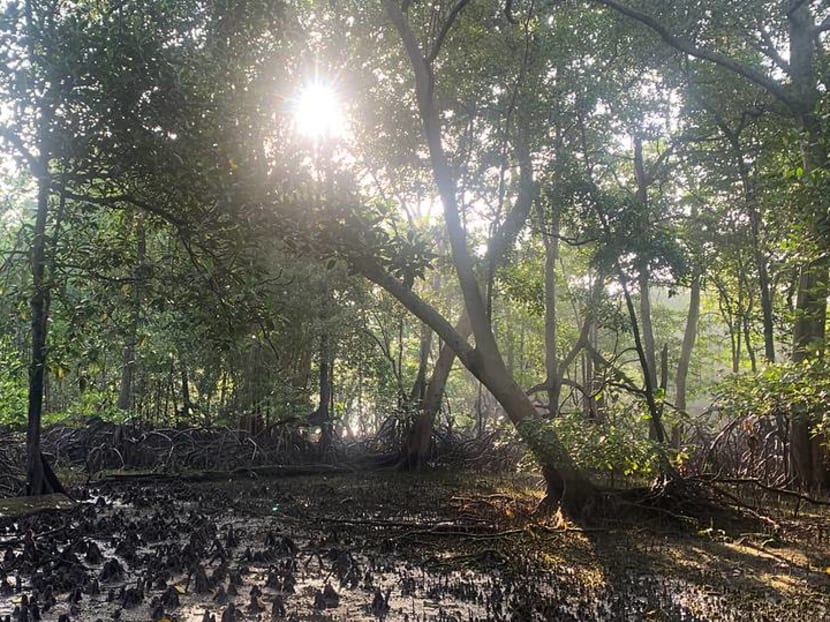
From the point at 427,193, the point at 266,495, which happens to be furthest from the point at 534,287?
the point at 266,495

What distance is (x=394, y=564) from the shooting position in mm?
5117

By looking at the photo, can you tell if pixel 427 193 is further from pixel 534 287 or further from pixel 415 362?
pixel 415 362

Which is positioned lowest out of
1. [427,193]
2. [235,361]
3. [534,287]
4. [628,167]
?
[235,361]

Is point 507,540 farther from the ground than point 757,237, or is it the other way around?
point 757,237

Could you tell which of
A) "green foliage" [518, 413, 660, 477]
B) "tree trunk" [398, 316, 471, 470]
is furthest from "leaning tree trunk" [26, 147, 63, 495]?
"tree trunk" [398, 316, 471, 470]

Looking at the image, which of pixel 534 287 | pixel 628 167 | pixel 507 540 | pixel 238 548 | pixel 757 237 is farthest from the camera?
pixel 628 167

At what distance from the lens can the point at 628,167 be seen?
16266mm

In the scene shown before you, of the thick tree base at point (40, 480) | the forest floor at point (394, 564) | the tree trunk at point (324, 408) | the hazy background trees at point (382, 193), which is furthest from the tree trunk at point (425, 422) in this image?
the thick tree base at point (40, 480)

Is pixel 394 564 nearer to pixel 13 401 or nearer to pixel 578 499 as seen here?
pixel 578 499

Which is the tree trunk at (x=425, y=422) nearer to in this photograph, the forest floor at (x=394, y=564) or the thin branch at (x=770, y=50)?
the forest floor at (x=394, y=564)

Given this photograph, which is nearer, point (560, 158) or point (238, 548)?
point (238, 548)

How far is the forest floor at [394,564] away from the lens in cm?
393

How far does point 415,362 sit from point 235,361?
45.7ft

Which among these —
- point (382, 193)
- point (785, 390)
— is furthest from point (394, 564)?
point (382, 193)
